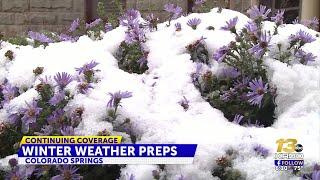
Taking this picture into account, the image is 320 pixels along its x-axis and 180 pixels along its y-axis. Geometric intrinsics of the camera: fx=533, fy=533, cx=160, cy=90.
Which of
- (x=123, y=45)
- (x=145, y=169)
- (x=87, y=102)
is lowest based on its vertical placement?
(x=145, y=169)

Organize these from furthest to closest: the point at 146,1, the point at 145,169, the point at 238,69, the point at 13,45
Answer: the point at 146,1
the point at 13,45
the point at 238,69
the point at 145,169

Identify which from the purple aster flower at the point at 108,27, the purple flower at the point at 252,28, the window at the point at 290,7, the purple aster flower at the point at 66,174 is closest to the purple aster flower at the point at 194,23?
the purple flower at the point at 252,28

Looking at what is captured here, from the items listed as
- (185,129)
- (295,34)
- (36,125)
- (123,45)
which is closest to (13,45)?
(123,45)

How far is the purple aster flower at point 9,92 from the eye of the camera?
6.94 feet

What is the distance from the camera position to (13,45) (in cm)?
267

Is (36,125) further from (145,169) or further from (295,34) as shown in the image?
(295,34)

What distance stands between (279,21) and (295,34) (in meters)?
0.17

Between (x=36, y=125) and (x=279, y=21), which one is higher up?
(x=279, y=21)

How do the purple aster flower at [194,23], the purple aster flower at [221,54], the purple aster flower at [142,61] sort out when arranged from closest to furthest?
the purple aster flower at [221,54]
the purple aster flower at [142,61]
the purple aster flower at [194,23]

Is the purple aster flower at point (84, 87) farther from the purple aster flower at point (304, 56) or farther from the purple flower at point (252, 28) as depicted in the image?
the purple aster flower at point (304, 56)

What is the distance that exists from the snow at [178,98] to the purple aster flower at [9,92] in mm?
52

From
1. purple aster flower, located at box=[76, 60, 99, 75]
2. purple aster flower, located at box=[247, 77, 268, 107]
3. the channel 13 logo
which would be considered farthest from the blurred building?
the channel 13 logo

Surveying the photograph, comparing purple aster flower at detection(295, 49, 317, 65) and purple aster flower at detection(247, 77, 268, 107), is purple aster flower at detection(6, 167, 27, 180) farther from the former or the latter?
purple aster flower at detection(295, 49, 317, 65)

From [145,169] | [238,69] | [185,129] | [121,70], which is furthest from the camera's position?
[121,70]
